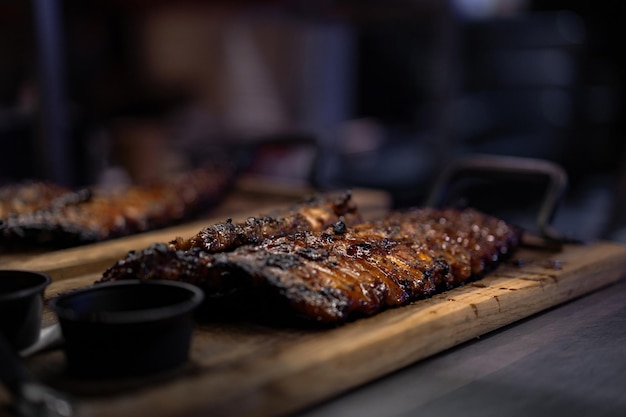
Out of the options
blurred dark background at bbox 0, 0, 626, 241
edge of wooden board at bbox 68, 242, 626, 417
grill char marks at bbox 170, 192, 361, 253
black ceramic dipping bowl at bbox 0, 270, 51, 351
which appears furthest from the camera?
blurred dark background at bbox 0, 0, 626, 241

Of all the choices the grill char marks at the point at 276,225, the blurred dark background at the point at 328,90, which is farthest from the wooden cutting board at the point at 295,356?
the blurred dark background at the point at 328,90

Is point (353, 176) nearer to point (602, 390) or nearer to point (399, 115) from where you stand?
point (399, 115)

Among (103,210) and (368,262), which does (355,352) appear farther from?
(103,210)

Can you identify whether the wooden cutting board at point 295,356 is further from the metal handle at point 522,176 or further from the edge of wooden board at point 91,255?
the metal handle at point 522,176

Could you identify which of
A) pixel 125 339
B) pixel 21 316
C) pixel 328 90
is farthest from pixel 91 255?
pixel 328 90

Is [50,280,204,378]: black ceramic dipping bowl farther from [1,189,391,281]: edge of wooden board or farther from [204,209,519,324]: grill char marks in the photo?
[1,189,391,281]: edge of wooden board

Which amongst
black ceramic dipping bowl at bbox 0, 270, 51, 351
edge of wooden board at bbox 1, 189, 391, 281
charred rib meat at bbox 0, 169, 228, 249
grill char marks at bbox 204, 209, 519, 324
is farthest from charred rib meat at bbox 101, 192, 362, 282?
charred rib meat at bbox 0, 169, 228, 249

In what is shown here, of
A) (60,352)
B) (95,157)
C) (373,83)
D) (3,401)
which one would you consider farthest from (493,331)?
(373,83)
